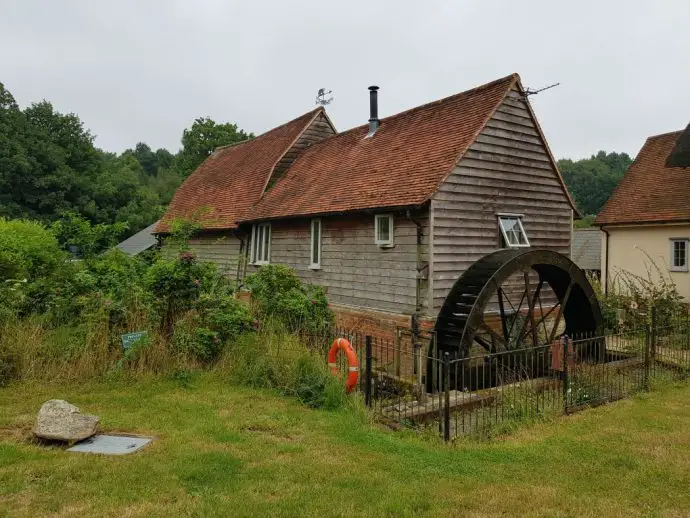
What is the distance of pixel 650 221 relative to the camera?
2030 centimetres

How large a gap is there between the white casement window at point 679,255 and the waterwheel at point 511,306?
7938mm

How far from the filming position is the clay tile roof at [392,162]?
41.3 feet

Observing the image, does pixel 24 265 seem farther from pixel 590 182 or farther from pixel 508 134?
pixel 590 182

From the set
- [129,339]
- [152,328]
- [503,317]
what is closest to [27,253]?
[152,328]

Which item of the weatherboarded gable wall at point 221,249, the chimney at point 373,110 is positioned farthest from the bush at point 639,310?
the weatherboarded gable wall at point 221,249

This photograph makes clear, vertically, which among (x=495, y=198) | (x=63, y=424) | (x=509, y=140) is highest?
(x=509, y=140)

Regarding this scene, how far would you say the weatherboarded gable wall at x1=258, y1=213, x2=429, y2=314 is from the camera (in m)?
12.3

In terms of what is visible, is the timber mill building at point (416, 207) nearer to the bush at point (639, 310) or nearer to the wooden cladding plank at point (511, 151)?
the wooden cladding plank at point (511, 151)

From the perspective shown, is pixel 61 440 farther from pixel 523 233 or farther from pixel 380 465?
pixel 523 233

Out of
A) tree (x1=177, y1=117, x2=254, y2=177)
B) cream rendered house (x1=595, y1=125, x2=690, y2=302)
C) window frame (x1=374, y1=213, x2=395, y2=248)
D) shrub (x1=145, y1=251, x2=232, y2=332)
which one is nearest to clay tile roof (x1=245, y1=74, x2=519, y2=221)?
window frame (x1=374, y1=213, x2=395, y2=248)

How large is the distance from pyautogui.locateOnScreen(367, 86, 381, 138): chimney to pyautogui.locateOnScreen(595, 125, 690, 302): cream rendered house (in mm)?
10817

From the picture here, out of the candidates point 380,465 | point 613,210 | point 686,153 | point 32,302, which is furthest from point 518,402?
point 613,210

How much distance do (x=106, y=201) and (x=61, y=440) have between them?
39.8m

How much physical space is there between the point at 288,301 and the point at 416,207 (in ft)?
11.8
